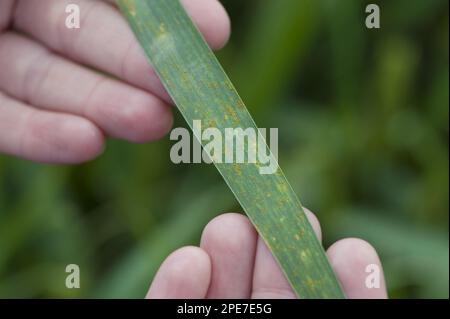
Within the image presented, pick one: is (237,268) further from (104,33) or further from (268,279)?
(104,33)

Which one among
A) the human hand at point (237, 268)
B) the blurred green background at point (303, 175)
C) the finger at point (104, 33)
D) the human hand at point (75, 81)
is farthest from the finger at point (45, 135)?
the blurred green background at point (303, 175)

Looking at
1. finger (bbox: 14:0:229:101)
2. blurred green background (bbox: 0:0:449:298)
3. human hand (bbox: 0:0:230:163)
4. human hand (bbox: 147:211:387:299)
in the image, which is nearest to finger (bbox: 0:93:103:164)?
human hand (bbox: 0:0:230:163)

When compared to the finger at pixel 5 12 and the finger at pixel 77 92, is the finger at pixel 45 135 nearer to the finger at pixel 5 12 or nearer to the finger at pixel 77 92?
the finger at pixel 77 92

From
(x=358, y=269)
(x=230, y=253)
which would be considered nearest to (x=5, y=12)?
(x=230, y=253)

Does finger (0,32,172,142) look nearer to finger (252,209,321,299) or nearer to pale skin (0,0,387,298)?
pale skin (0,0,387,298)

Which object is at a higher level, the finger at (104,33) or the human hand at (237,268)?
the finger at (104,33)

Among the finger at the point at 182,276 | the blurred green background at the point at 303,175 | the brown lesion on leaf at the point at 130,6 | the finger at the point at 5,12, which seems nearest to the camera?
the finger at the point at 182,276
